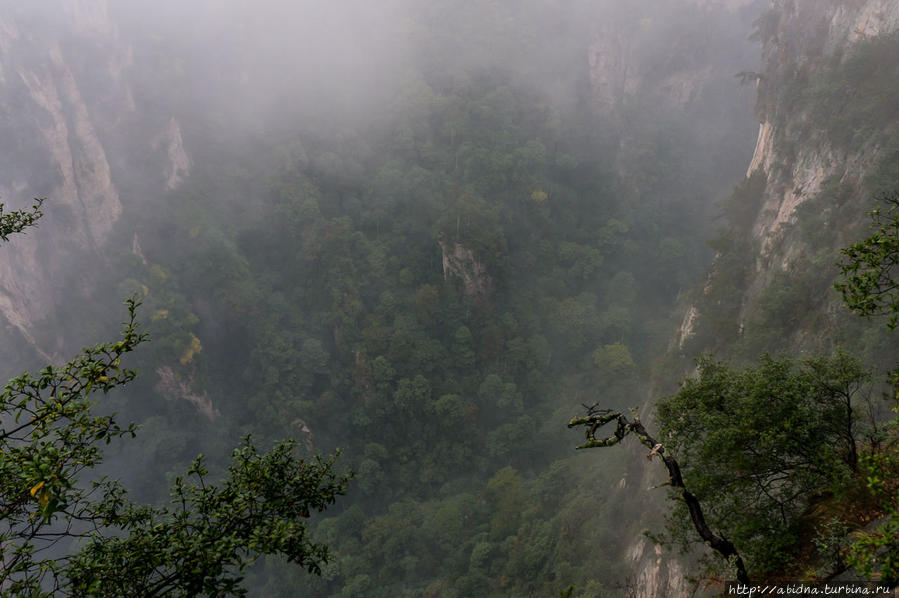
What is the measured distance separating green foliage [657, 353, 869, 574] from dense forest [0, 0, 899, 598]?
0.19 ft

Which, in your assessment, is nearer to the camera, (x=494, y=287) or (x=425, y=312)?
(x=425, y=312)

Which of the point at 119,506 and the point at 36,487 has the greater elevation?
the point at 119,506

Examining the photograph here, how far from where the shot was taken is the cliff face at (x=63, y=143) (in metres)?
48.3

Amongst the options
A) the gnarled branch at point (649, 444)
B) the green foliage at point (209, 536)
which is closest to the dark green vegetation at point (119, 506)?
the green foliage at point (209, 536)

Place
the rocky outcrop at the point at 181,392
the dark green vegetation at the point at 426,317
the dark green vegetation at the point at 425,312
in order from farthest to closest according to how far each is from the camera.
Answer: the rocky outcrop at the point at 181,392 → the dark green vegetation at the point at 426,317 → the dark green vegetation at the point at 425,312

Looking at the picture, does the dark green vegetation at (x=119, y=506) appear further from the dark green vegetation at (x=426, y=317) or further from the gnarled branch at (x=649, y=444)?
the dark green vegetation at (x=426, y=317)

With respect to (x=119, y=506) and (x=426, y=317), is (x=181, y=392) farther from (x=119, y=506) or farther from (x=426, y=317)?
(x=119, y=506)

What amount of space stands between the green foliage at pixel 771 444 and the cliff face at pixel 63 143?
5924 cm

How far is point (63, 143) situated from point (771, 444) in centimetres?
6379

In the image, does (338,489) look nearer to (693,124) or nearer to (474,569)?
(474,569)

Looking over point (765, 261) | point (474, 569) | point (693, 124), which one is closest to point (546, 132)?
point (693, 124)

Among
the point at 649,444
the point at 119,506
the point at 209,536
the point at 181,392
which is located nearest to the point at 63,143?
the point at 181,392

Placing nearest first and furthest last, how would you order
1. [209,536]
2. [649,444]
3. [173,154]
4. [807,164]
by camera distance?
[209,536] → [649,444] → [807,164] → [173,154]

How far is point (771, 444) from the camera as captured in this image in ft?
27.2
